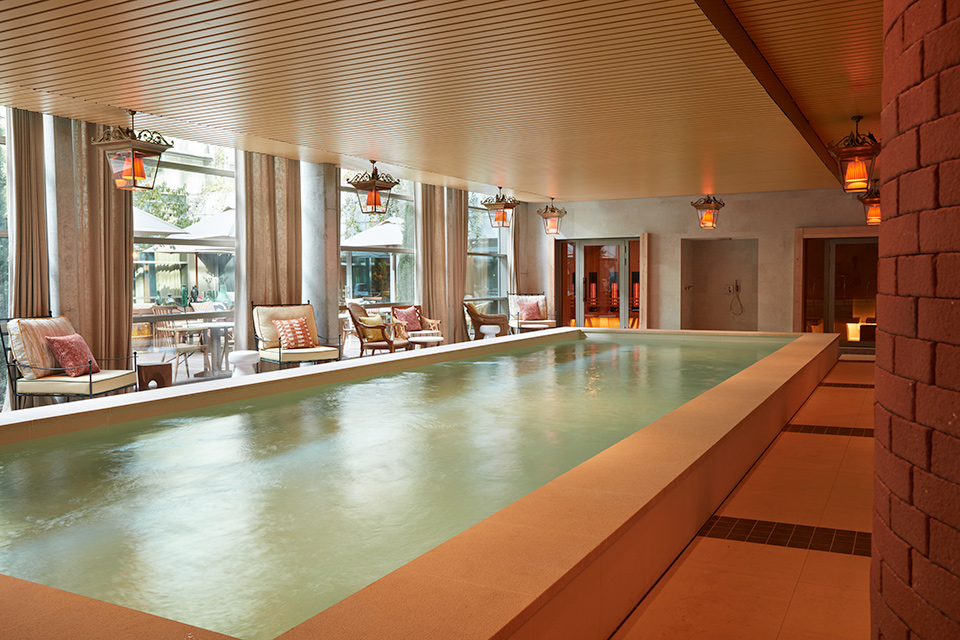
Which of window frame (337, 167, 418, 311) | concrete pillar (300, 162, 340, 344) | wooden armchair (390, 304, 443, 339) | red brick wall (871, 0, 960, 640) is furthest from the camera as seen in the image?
wooden armchair (390, 304, 443, 339)

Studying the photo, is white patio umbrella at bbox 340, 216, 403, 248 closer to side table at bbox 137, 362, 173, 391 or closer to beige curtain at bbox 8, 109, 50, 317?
side table at bbox 137, 362, 173, 391

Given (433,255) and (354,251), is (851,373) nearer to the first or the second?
(433,255)

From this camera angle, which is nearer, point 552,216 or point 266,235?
point 266,235

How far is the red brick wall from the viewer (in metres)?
1.14

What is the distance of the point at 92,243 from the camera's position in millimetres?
7188

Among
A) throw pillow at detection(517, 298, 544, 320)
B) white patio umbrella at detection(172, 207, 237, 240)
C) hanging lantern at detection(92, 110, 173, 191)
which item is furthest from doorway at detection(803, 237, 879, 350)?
hanging lantern at detection(92, 110, 173, 191)

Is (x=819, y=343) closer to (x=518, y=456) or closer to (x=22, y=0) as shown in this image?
(x=518, y=456)

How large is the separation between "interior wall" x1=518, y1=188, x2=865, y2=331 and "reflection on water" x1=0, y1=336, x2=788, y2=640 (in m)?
7.50

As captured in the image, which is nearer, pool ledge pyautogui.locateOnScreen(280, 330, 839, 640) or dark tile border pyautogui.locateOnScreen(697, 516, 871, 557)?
pool ledge pyautogui.locateOnScreen(280, 330, 839, 640)

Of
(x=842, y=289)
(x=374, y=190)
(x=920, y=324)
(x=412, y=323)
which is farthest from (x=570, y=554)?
(x=842, y=289)

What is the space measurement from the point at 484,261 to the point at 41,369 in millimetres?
8938

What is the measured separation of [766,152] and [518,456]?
560 centimetres

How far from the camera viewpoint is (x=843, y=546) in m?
3.21

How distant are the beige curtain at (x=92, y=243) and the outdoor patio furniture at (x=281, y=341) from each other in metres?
1.50
